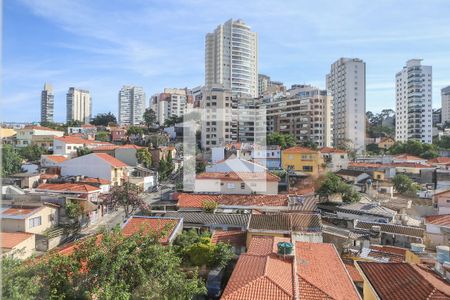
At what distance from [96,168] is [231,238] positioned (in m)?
11.3

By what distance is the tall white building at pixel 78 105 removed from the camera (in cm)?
5497

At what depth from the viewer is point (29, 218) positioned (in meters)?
10.9

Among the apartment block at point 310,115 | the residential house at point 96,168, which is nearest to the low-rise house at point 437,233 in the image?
the residential house at point 96,168

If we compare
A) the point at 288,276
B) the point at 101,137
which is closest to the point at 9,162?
the point at 101,137

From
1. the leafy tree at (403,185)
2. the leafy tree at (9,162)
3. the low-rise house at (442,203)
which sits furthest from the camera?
the leafy tree at (403,185)

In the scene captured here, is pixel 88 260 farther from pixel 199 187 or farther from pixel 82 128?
pixel 82 128

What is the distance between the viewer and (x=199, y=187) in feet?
49.2

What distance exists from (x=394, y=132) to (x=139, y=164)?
121 feet

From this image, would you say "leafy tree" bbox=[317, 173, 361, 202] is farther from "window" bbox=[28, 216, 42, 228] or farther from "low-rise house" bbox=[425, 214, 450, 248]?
"window" bbox=[28, 216, 42, 228]

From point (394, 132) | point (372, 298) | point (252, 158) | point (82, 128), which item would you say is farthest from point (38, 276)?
point (394, 132)

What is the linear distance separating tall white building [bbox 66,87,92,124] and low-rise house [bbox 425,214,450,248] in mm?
50975

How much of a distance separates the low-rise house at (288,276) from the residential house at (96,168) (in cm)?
1257

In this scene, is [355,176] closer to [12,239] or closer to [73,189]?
[73,189]

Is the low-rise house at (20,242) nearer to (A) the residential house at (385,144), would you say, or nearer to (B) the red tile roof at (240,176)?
(B) the red tile roof at (240,176)
